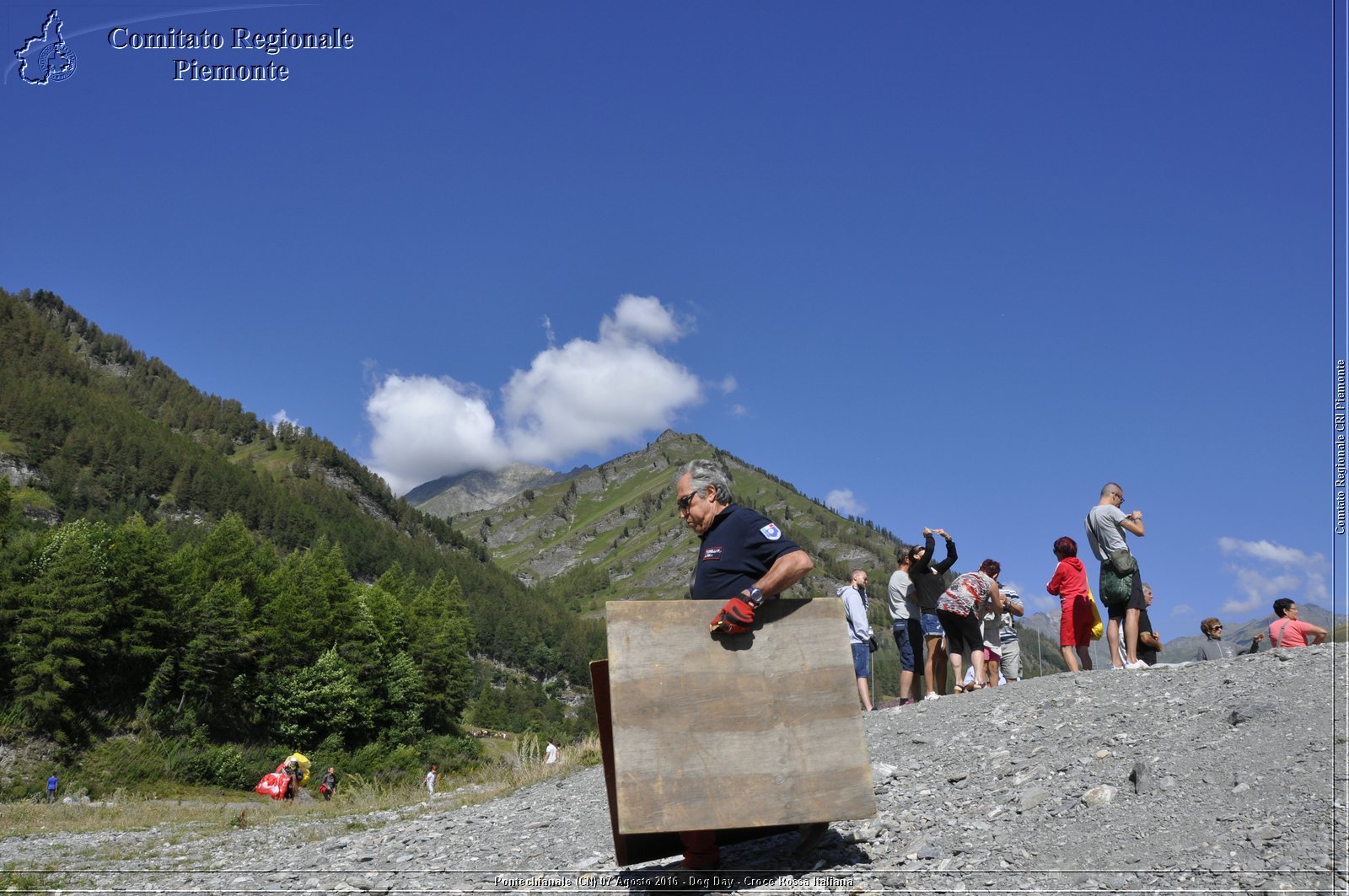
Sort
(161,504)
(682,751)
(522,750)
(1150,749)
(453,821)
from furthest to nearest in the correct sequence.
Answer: (161,504) → (522,750) → (453,821) → (1150,749) → (682,751)

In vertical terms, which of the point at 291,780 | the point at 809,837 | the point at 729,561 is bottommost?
the point at 291,780

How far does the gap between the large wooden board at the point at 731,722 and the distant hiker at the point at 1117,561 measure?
7267 mm

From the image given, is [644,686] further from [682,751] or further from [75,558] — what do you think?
[75,558]

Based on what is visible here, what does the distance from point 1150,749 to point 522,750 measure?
14355mm

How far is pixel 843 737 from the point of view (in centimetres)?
462

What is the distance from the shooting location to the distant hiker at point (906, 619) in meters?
13.0

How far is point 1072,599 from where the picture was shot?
37.7ft

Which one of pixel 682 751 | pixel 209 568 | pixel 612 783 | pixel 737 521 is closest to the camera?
pixel 682 751

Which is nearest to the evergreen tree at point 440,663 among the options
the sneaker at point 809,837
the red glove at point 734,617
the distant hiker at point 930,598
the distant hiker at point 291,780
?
the distant hiker at point 291,780

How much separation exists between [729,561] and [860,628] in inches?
336

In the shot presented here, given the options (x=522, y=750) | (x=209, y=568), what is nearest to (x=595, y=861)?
(x=522, y=750)

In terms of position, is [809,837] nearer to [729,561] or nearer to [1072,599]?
[729,561]

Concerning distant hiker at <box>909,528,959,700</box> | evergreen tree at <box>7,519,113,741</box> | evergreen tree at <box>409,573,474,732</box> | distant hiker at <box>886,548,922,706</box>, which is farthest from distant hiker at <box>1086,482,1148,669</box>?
evergreen tree at <box>409,573,474,732</box>

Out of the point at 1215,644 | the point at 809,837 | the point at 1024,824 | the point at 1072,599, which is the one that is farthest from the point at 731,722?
the point at 1215,644
